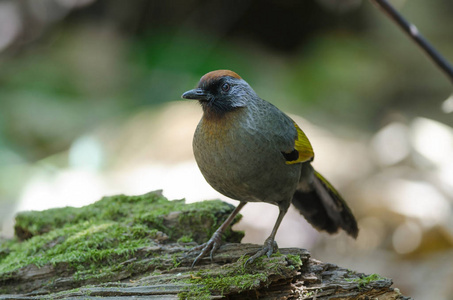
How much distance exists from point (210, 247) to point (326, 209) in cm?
144

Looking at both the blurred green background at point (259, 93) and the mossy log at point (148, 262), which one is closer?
the mossy log at point (148, 262)

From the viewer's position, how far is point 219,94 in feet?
13.3

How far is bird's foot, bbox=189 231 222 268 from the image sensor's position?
13.0 feet

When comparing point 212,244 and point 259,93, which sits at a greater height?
point 259,93

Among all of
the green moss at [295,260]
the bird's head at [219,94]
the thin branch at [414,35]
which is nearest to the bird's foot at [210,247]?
the green moss at [295,260]

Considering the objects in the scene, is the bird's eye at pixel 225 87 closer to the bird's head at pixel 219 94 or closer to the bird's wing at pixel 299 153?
the bird's head at pixel 219 94

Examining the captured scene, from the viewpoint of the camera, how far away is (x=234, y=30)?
1409cm

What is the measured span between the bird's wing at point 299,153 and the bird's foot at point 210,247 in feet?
2.82

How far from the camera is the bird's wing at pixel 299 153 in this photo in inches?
162

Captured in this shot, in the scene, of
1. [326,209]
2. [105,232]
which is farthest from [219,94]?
[326,209]

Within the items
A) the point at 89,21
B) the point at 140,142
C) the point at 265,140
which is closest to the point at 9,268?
the point at 265,140

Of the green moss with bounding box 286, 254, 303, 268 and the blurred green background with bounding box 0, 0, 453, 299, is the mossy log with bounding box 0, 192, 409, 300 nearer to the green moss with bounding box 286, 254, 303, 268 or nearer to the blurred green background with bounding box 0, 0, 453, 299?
the green moss with bounding box 286, 254, 303, 268

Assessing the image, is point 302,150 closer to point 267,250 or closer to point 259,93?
point 267,250

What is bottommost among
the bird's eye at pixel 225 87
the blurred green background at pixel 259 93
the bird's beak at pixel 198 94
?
the bird's beak at pixel 198 94
